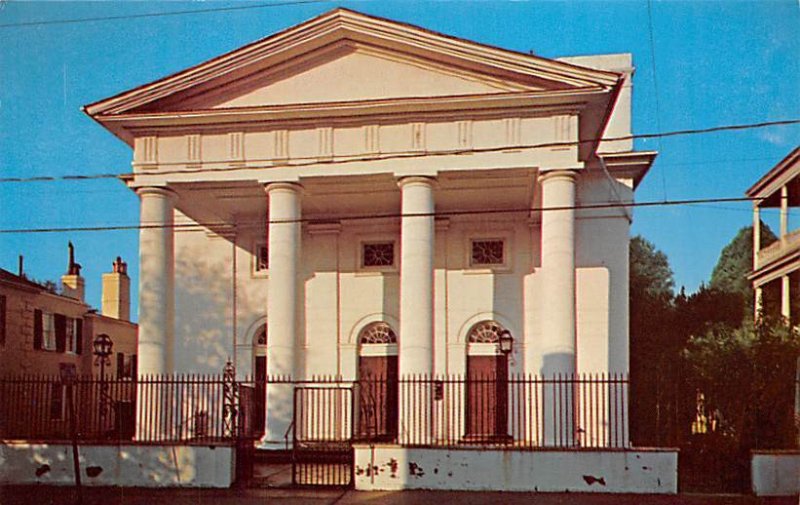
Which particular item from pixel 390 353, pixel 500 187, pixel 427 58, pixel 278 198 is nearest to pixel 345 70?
pixel 427 58

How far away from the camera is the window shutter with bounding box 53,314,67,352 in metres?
31.1

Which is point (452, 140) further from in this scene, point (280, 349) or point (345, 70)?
point (280, 349)

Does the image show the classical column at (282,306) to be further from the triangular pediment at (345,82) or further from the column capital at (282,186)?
the triangular pediment at (345,82)

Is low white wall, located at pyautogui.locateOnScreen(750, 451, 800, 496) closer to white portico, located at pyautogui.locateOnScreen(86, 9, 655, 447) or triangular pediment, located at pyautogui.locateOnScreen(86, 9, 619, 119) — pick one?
white portico, located at pyautogui.locateOnScreen(86, 9, 655, 447)

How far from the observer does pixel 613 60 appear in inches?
976

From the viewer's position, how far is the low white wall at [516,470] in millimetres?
14625

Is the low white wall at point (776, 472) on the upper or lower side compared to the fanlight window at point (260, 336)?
lower

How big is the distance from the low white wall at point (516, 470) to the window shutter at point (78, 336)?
21.2 m

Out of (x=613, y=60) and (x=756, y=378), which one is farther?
(x=613, y=60)

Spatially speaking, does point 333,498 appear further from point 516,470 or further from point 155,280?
point 155,280

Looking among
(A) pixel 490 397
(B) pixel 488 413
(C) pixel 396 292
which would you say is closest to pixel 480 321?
(A) pixel 490 397

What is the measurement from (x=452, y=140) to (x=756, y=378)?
8252 mm

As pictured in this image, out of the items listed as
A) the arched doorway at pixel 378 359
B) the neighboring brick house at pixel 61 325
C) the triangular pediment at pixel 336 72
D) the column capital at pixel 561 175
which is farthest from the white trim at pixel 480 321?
the neighboring brick house at pixel 61 325

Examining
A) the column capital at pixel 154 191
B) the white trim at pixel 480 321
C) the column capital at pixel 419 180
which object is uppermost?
the column capital at pixel 419 180
